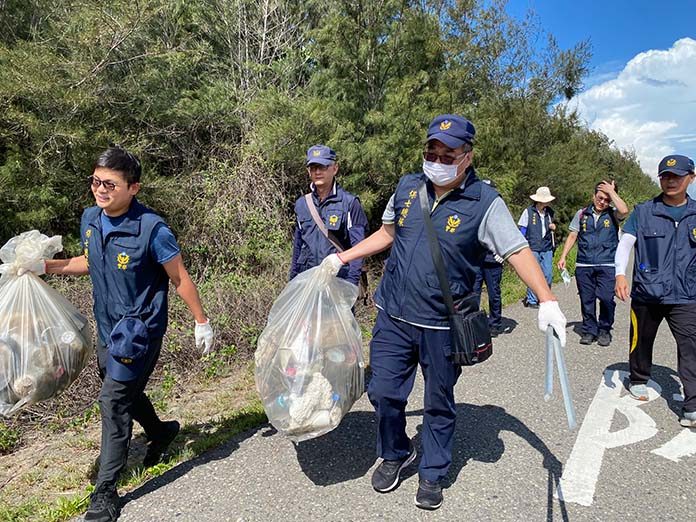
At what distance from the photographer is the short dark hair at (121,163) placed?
8.42ft

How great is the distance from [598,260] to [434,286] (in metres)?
3.78

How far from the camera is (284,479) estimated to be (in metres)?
2.89

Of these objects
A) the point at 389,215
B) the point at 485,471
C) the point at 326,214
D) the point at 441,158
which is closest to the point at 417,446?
the point at 485,471

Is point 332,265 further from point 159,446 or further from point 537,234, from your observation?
point 537,234

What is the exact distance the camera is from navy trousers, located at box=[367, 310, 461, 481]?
2.62m

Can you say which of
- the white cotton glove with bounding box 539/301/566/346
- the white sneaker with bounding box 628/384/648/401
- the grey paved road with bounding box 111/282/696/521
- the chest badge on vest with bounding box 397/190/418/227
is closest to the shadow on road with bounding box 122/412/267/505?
the grey paved road with bounding box 111/282/696/521

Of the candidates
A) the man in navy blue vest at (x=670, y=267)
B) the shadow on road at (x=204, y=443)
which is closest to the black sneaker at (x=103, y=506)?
the shadow on road at (x=204, y=443)

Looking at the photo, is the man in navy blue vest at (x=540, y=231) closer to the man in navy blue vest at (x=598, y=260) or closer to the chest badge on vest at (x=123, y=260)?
the man in navy blue vest at (x=598, y=260)

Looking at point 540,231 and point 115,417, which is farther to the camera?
point 540,231

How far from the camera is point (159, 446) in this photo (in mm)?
3125

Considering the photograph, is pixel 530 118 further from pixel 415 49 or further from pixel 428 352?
pixel 428 352

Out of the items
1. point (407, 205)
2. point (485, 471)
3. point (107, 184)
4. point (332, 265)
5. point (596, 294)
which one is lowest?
point (485, 471)

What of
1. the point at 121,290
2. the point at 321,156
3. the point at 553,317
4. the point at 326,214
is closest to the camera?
the point at 553,317

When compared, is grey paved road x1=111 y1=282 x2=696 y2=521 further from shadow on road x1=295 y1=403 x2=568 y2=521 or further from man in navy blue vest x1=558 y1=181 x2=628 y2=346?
man in navy blue vest x1=558 y1=181 x2=628 y2=346
